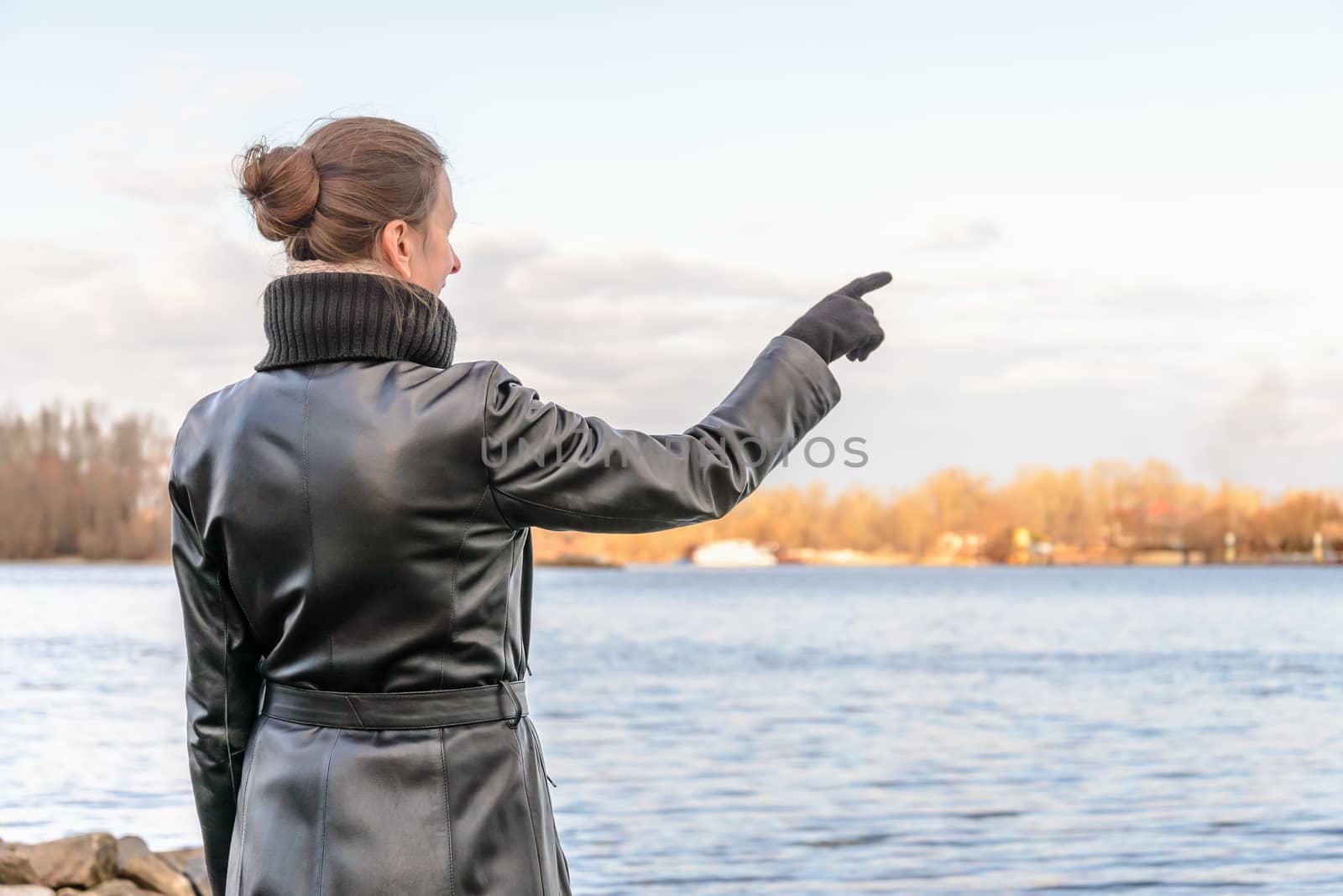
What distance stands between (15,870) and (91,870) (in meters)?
0.38

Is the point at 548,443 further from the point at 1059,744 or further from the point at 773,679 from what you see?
the point at 773,679

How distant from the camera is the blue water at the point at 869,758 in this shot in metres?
10.3

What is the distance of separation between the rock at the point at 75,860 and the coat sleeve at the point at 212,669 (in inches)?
202

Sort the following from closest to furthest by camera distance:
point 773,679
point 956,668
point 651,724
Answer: point 651,724
point 773,679
point 956,668

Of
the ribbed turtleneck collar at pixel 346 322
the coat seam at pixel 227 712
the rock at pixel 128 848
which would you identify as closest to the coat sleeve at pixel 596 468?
the ribbed turtleneck collar at pixel 346 322

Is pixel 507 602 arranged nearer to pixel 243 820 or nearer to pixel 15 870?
pixel 243 820

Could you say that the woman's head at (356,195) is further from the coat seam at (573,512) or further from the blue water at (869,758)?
the blue water at (869,758)

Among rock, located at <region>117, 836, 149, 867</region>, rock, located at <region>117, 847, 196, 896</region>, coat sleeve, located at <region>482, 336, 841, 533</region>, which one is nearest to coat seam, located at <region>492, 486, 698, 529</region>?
coat sleeve, located at <region>482, 336, 841, 533</region>

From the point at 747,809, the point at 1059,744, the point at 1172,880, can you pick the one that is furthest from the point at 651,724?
the point at 1172,880

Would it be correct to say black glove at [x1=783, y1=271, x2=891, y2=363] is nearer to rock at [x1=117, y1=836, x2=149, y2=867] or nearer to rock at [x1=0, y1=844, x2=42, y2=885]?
rock at [x1=0, y1=844, x2=42, y2=885]

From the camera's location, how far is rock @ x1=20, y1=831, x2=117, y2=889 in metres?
6.48

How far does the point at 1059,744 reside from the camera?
18.6 meters

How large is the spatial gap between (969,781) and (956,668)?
62.6 feet

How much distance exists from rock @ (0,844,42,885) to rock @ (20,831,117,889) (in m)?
0.08
